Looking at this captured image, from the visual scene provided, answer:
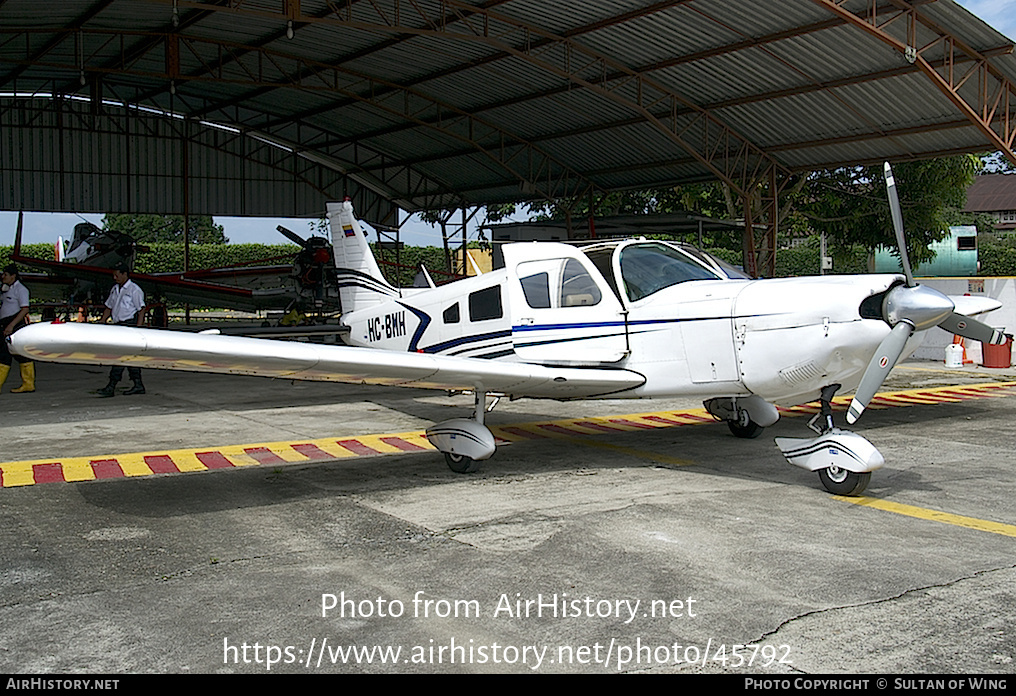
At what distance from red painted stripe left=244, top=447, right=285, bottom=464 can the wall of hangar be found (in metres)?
Answer: 26.7

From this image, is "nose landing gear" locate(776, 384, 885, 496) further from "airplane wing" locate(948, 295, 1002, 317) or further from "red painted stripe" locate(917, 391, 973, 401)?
"red painted stripe" locate(917, 391, 973, 401)

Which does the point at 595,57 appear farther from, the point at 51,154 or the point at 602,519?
the point at 51,154

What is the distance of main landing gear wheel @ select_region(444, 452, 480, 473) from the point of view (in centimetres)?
812

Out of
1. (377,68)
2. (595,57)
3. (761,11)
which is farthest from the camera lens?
(377,68)

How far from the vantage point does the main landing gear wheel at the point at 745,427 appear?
979 cm

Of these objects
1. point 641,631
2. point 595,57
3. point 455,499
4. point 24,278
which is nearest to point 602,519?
point 455,499

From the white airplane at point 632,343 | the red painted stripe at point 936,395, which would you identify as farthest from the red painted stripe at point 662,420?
the red painted stripe at point 936,395

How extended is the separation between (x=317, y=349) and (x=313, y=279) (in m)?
20.4

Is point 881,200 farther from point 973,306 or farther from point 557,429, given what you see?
point 557,429

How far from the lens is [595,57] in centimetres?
2086

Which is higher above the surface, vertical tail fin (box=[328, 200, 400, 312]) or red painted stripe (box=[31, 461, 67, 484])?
vertical tail fin (box=[328, 200, 400, 312])

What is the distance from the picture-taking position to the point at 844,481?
23.0ft

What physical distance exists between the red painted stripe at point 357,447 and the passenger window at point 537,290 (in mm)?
2312

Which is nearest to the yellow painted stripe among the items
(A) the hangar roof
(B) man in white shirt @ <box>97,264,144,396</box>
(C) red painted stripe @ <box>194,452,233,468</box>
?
(C) red painted stripe @ <box>194,452,233,468</box>
